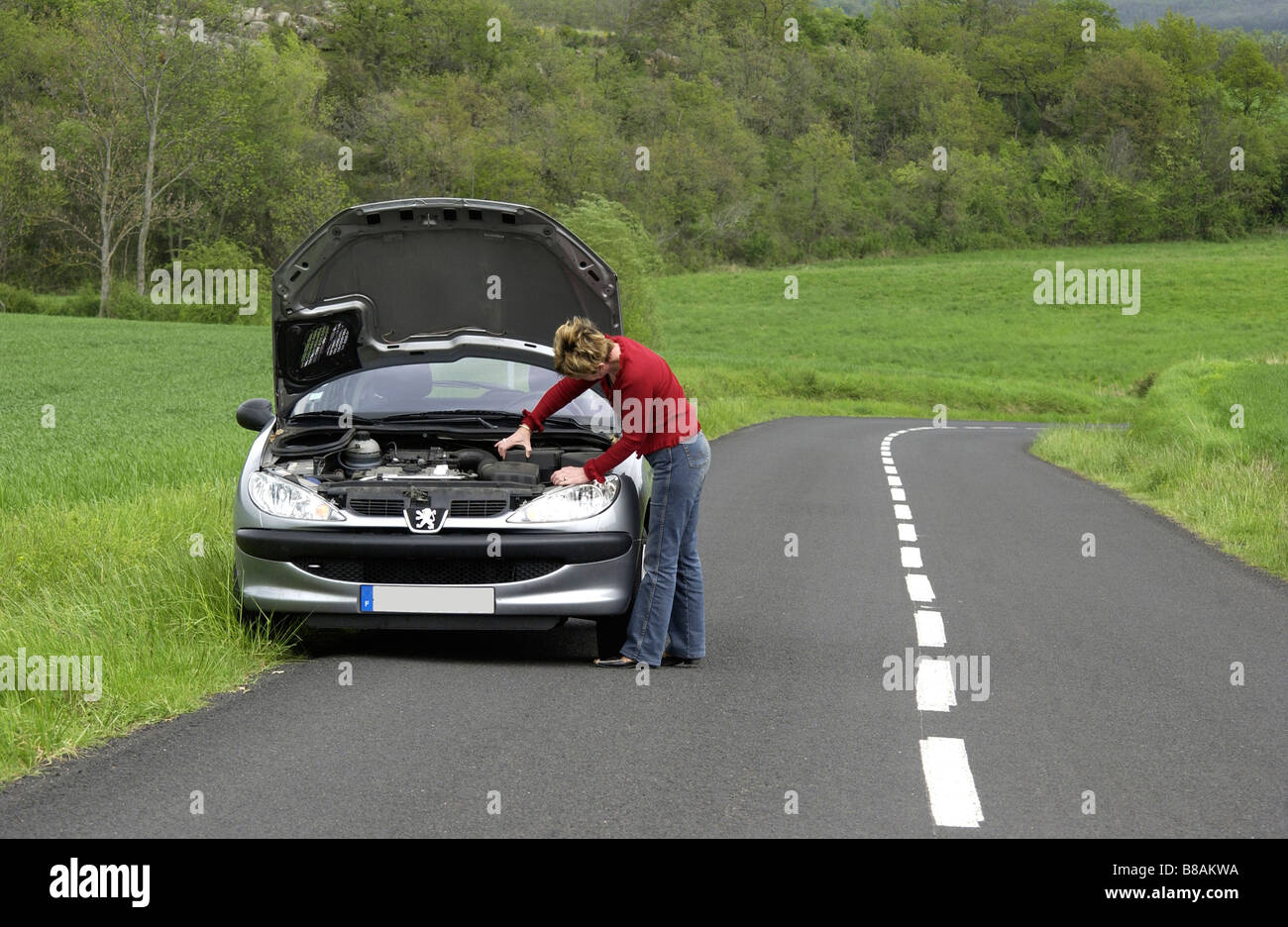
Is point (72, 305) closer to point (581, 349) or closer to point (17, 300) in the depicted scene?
point (17, 300)

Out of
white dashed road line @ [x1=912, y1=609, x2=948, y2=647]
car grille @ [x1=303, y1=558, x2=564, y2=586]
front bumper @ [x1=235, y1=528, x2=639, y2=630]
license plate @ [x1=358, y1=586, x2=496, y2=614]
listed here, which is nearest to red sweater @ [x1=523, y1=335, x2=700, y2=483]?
front bumper @ [x1=235, y1=528, x2=639, y2=630]

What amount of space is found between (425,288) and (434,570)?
2172mm

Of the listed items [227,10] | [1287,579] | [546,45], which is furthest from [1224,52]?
[1287,579]

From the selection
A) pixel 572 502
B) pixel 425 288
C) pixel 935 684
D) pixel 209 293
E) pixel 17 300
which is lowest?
pixel 17 300

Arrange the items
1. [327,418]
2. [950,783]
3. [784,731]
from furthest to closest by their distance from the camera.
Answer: [327,418] → [784,731] → [950,783]

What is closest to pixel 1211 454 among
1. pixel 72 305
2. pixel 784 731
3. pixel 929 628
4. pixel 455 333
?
pixel 929 628

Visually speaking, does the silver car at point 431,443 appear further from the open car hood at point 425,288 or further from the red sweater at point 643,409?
the red sweater at point 643,409

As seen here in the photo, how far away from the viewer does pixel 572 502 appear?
7.05 m

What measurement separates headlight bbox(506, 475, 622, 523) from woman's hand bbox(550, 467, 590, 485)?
0.08 metres

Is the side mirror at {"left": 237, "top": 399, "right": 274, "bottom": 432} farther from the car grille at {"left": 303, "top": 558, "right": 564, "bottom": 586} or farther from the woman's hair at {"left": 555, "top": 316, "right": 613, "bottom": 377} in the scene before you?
the woman's hair at {"left": 555, "top": 316, "right": 613, "bottom": 377}

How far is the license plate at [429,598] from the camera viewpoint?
6.79 m

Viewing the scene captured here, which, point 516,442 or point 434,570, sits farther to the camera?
point 516,442

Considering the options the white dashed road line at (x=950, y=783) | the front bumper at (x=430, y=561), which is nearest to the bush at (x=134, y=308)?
the front bumper at (x=430, y=561)
